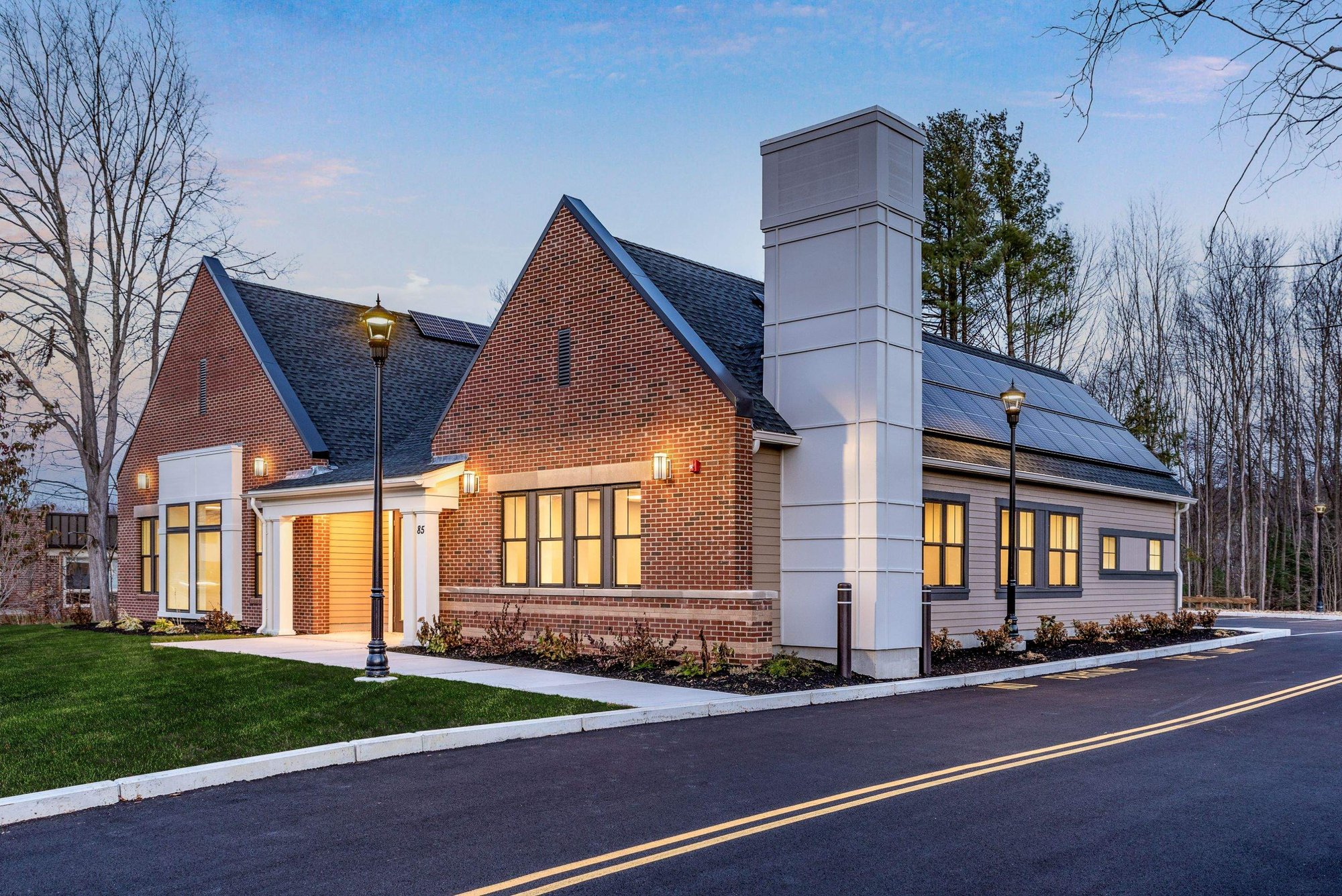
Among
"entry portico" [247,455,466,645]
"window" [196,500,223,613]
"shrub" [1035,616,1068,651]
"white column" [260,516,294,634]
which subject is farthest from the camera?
"window" [196,500,223,613]

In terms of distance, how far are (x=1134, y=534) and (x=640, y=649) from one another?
1466 centimetres

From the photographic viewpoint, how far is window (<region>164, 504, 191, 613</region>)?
25750 millimetres

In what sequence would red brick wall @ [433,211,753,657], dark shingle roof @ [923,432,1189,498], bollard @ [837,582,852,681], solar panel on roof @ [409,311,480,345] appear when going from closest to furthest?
bollard @ [837,582,852,681], red brick wall @ [433,211,753,657], dark shingle roof @ [923,432,1189,498], solar panel on roof @ [409,311,480,345]

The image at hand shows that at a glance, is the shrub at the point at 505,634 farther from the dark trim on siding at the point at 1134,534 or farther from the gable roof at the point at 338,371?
the dark trim on siding at the point at 1134,534

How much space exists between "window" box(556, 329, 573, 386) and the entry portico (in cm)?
277

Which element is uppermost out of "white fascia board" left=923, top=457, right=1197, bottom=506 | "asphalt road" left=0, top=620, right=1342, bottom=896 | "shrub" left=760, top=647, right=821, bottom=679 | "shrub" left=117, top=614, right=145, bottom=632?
"white fascia board" left=923, top=457, right=1197, bottom=506

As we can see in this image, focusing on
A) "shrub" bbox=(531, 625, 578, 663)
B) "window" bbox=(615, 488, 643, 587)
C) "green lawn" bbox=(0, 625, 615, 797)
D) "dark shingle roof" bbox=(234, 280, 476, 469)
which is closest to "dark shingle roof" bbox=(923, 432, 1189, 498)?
"window" bbox=(615, 488, 643, 587)

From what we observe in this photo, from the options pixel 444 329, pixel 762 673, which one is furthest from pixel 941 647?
pixel 444 329

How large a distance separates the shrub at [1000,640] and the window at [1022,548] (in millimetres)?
1877

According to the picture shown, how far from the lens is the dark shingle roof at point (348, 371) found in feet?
79.0

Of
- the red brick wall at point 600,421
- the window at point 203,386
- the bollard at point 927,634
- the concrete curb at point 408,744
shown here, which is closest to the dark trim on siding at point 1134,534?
the concrete curb at point 408,744

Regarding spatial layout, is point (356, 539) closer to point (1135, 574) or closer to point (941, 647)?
point (941, 647)

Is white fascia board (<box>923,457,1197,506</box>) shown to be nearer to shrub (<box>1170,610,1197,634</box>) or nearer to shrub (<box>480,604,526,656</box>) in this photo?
shrub (<box>1170,610,1197,634</box>)

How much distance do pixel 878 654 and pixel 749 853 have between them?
936 cm
